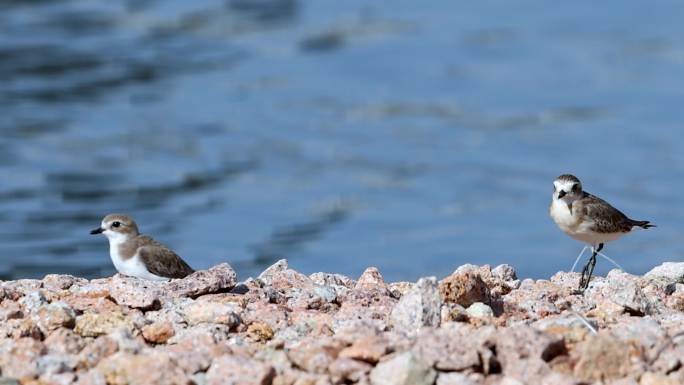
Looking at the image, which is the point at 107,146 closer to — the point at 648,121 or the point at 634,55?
the point at 648,121

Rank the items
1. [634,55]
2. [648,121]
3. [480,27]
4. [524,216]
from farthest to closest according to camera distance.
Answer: [480,27], [634,55], [648,121], [524,216]

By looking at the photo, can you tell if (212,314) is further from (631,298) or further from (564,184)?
(564,184)

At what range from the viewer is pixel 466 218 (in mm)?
21062

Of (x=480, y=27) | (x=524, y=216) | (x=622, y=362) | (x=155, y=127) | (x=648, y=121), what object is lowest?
(x=622, y=362)

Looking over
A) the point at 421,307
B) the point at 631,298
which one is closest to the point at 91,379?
the point at 421,307

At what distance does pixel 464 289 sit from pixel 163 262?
2.55 meters

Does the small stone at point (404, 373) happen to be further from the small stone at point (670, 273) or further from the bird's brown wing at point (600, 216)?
the bird's brown wing at point (600, 216)

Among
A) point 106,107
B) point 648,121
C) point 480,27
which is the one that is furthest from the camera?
point 480,27

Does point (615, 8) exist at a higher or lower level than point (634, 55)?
higher

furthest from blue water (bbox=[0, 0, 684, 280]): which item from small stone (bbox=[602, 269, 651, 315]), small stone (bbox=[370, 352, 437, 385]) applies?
small stone (bbox=[370, 352, 437, 385])

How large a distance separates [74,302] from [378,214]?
46.5ft

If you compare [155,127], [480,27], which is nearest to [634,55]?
[480,27]

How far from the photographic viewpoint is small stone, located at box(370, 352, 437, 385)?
5.94m

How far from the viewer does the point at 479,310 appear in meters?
7.38
